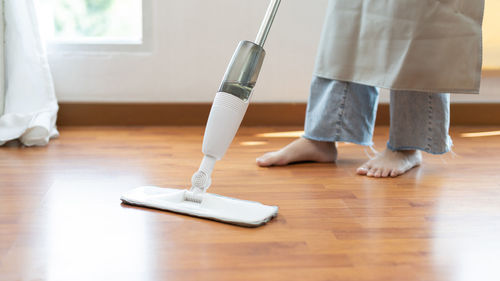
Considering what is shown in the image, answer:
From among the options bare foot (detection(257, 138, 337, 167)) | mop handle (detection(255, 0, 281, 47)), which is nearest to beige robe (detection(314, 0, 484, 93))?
bare foot (detection(257, 138, 337, 167))

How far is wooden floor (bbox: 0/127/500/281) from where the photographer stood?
882mm

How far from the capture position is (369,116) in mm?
1536

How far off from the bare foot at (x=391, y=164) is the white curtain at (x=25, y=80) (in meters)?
0.96

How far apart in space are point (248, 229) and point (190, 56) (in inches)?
45.3

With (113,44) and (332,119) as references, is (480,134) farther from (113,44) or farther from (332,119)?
(113,44)

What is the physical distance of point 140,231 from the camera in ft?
3.37

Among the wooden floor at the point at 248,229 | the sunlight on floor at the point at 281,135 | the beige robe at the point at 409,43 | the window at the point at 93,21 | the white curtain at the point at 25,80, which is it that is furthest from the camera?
the window at the point at 93,21

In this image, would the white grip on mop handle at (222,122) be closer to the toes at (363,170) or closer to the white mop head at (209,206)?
the white mop head at (209,206)

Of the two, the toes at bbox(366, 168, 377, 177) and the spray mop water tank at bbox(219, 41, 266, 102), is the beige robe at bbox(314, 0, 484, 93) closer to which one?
the toes at bbox(366, 168, 377, 177)

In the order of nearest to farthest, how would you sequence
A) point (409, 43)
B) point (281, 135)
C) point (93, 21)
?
point (409, 43)
point (281, 135)
point (93, 21)

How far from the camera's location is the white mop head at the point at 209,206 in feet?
3.47

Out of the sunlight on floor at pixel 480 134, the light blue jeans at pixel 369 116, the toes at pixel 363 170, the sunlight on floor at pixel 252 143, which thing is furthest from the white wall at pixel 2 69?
the sunlight on floor at pixel 480 134

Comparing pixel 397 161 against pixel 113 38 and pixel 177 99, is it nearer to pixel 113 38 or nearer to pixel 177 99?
pixel 177 99

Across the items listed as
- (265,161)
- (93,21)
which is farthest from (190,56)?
(265,161)
